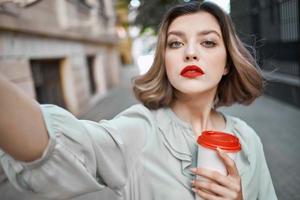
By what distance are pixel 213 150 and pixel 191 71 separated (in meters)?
0.32

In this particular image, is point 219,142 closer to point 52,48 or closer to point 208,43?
point 208,43

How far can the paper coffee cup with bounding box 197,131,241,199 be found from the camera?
106cm

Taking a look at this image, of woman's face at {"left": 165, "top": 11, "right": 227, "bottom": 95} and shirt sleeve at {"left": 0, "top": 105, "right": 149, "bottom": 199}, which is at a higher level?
Answer: woman's face at {"left": 165, "top": 11, "right": 227, "bottom": 95}

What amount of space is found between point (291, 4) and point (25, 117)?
6.32 meters

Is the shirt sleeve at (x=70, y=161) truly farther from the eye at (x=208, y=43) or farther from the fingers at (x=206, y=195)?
the eye at (x=208, y=43)

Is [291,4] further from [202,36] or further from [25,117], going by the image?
[25,117]

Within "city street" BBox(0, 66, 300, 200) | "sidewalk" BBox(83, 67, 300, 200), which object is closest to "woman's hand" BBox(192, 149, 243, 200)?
"city street" BBox(0, 66, 300, 200)

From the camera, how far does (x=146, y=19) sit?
1751mm

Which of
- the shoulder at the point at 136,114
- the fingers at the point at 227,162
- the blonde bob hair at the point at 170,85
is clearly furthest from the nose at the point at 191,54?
the fingers at the point at 227,162

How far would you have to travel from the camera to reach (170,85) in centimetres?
137

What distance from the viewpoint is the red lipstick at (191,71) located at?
1218 millimetres

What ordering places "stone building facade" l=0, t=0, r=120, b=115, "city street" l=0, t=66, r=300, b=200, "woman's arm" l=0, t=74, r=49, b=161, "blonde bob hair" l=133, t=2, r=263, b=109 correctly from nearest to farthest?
"woman's arm" l=0, t=74, r=49, b=161 → "blonde bob hair" l=133, t=2, r=263, b=109 → "city street" l=0, t=66, r=300, b=200 → "stone building facade" l=0, t=0, r=120, b=115

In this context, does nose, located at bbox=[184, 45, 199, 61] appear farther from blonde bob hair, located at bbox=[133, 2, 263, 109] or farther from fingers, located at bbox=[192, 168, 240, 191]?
A: fingers, located at bbox=[192, 168, 240, 191]

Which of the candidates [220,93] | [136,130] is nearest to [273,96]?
[220,93]
